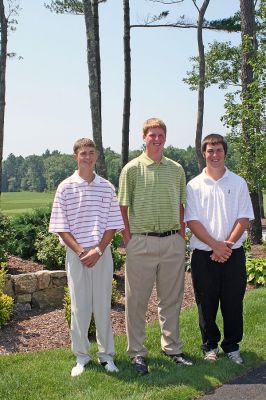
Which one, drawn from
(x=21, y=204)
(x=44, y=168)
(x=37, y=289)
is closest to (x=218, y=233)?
(x=37, y=289)

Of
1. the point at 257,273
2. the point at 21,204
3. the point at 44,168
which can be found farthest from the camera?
the point at 44,168

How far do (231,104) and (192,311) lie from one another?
5.50 meters

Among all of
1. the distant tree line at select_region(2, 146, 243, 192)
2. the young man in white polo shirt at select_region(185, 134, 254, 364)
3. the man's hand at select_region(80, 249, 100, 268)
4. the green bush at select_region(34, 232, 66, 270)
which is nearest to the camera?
the man's hand at select_region(80, 249, 100, 268)

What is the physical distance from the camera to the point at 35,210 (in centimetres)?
1024

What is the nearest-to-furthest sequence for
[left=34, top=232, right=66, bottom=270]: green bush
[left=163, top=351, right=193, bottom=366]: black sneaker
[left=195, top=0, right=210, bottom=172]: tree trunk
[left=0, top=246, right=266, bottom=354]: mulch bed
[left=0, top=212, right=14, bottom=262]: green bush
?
[left=163, top=351, right=193, bottom=366]: black sneaker
[left=0, top=246, right=266, bottom=354]: mulch bed
[left=0, top=212, right=14, bottom=262]: green bush
[left=34, top=232, right=66, bottom=270]: green bush
[left=195, top=0, right=210, bottom=172]: tree trunk

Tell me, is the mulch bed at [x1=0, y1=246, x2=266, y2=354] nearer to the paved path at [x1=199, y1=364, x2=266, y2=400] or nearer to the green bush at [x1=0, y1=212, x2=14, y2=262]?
the green bush at [x1=0, y1=212, x2=14, y2=262]

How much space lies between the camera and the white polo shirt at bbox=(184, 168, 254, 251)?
15.4 feet

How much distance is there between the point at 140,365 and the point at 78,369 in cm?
55

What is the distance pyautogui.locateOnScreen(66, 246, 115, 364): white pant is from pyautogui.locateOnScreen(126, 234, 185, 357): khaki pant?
0.24 m

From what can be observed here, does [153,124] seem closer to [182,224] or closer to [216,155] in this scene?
[216,155]

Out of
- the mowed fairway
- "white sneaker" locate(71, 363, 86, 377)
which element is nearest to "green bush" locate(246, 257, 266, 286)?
"white sneaker" locate(71, 363, 86, 377)

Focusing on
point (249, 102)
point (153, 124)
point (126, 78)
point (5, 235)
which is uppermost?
point (126, 78)

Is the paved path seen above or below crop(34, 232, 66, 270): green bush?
below

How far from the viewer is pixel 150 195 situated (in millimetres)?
4555
